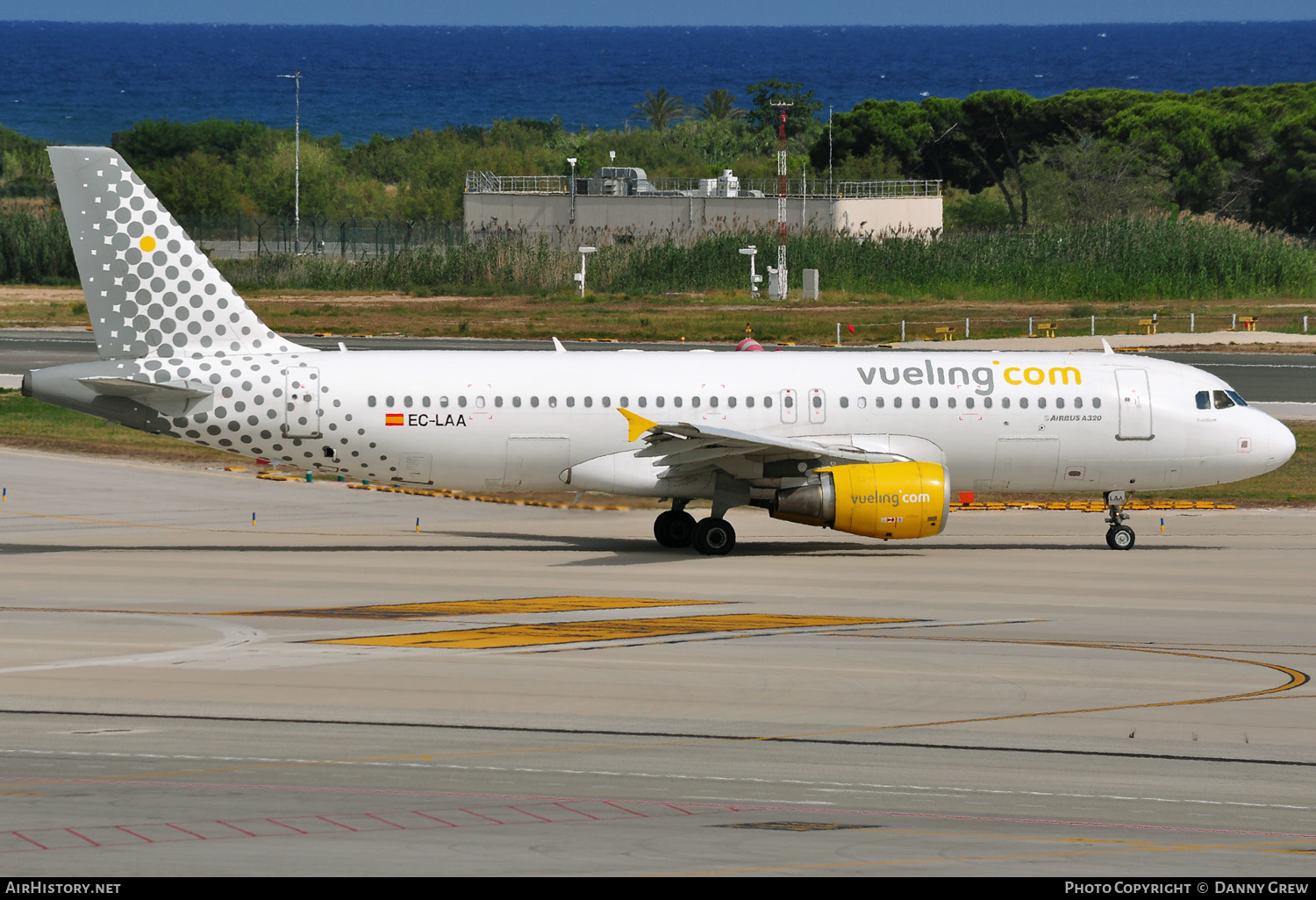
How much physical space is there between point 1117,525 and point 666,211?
72734 mm

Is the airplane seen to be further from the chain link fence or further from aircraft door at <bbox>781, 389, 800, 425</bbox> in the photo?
the chain link fence

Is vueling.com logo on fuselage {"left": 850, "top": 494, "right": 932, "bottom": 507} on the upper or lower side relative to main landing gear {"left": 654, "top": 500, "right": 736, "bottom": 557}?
upper

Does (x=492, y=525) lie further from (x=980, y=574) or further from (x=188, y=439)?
(x=980, y=574)

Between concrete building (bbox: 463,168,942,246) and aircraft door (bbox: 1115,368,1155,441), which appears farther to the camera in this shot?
concrete building (bbox: 463,168,942,246)

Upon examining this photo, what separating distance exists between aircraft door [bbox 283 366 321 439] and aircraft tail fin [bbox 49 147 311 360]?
0.63 meters

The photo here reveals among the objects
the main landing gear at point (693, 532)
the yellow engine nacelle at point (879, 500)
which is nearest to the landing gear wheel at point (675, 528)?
the main landing gear at point (693, 532)

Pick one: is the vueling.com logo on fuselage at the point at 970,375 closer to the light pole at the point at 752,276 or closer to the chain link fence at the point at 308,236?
the light pole at the point at 752,276

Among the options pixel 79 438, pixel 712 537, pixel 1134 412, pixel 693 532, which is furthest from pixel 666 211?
pixel 712 537

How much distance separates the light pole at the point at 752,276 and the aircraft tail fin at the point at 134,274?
57.6m

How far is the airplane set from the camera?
98.3ft

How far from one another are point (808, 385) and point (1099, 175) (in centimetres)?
8528

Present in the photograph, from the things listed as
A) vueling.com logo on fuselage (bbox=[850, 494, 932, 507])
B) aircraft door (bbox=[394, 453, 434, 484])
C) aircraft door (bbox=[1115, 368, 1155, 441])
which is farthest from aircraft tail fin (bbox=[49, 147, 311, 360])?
aircraft door (bbox=[1115, 368, 1155, 441])

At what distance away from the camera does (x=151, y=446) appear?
1735 inches

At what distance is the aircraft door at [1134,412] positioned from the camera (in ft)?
105
